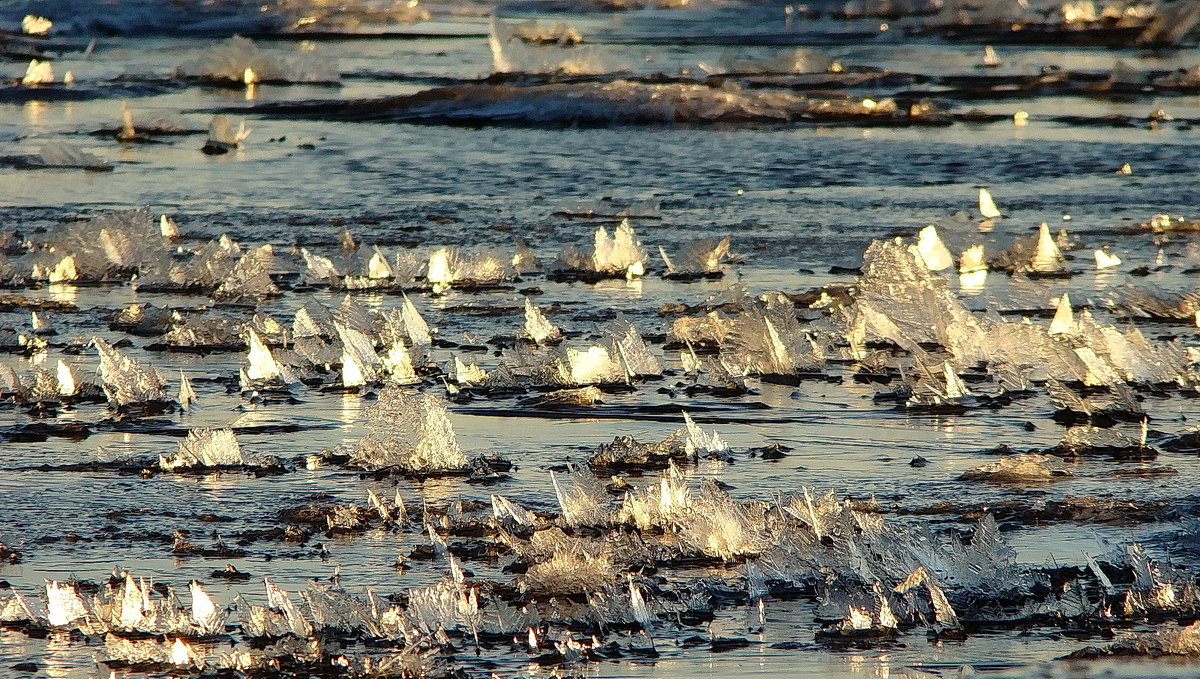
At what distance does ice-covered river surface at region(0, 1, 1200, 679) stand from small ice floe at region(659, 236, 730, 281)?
94mm

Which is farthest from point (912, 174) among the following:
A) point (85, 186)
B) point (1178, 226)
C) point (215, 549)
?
point (215, 549)

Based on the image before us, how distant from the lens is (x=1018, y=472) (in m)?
5.55

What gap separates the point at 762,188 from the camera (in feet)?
40.6

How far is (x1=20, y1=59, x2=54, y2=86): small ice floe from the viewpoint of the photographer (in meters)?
19.6

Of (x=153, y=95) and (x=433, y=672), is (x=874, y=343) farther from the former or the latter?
(x=153, y=95)

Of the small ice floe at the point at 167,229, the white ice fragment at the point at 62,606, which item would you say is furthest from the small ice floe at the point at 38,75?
the white ice fragment at the point at 62,606

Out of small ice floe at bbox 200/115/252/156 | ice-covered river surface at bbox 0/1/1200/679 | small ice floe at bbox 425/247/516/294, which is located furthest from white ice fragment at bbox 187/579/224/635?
small ice floe at bbox 200/115/252/156

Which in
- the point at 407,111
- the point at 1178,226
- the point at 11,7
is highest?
the point at 11,7

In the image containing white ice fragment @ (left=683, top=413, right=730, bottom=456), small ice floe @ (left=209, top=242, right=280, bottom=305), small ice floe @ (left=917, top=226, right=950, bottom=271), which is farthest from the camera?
small ice floe @ (left=917, top=226, right=950, bottom=271)

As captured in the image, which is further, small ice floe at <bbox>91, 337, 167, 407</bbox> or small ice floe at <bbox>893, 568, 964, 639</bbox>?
small ice floe at <bbox>91, 337, 167, 407</bbox>

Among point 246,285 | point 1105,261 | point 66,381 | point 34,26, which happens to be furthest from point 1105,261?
point 34,26

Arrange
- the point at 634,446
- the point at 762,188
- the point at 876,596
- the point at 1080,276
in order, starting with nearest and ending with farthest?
the point at 876,596, the point at 634,446, the point at 1080,276, the point at 762,188

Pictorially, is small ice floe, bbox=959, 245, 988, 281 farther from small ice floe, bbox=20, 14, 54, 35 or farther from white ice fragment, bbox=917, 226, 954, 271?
small ice floe, bbox=20, 14, 54, 35

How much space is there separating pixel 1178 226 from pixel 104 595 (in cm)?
749
